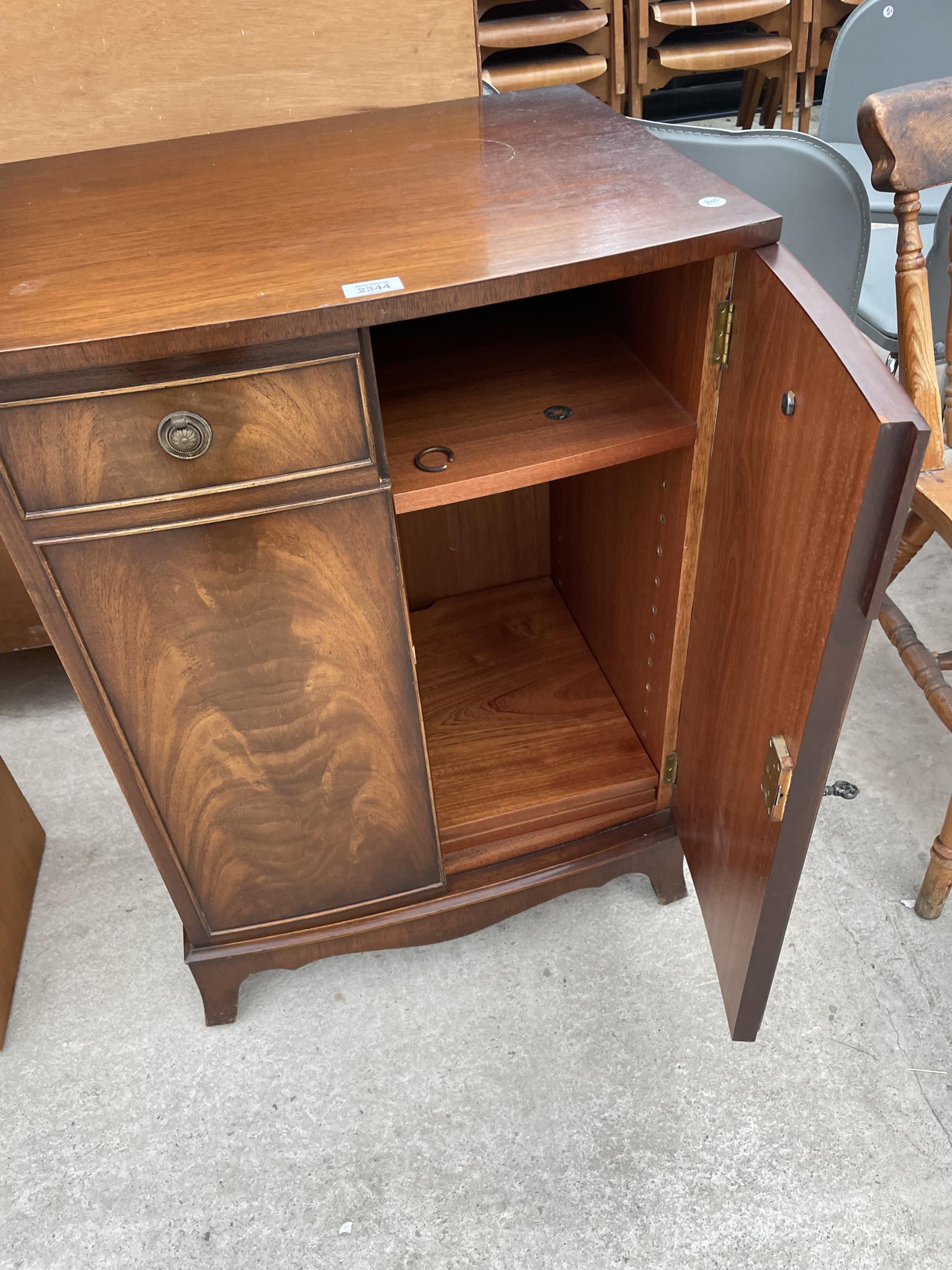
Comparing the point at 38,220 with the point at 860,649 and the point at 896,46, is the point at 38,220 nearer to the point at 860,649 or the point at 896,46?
the point at 860,649

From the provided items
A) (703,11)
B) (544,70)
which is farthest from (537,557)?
(703,11)

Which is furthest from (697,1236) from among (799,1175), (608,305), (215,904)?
(608,305)

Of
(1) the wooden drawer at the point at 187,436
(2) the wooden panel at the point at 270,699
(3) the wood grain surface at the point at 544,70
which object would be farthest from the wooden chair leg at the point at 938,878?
(3) the wood grain surface at the point at 544,70

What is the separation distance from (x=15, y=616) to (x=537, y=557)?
2.74 feet

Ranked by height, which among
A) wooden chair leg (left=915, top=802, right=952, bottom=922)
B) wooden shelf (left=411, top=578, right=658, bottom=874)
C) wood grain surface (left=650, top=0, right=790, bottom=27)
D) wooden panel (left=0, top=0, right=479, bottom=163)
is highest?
wooden panel (left=0, top=0, right=479, bottom=163)

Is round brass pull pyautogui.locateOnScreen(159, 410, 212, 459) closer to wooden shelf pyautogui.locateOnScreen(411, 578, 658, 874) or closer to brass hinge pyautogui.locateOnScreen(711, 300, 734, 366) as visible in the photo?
brass hinge pyautogui.locateOnScreen(711, 300, 734, 366)

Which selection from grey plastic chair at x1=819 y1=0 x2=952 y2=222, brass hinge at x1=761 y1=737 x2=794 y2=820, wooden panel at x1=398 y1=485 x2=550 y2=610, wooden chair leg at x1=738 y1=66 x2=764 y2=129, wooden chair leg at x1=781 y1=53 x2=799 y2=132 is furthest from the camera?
wooden chair leg at x1=738 y1=66 x2=764 y2=129

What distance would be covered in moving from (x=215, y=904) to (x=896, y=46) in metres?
2.05

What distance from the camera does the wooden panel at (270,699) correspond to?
71 cm

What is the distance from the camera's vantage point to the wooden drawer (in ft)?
2.02

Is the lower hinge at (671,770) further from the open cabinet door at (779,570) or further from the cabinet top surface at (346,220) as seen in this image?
the cabinet top surface at (346,220)

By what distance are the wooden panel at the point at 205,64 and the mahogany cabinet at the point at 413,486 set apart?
0.06 meters

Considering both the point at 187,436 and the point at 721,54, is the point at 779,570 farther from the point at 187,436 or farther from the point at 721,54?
the point at 721,54

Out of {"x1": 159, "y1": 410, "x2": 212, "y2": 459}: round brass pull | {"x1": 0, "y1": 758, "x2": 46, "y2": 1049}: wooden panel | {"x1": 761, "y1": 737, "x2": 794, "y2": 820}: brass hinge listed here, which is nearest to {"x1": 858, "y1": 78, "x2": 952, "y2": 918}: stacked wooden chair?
{"x1": 761, "y1": 737, "x2": 794, "y2": 820}: brass hinge
